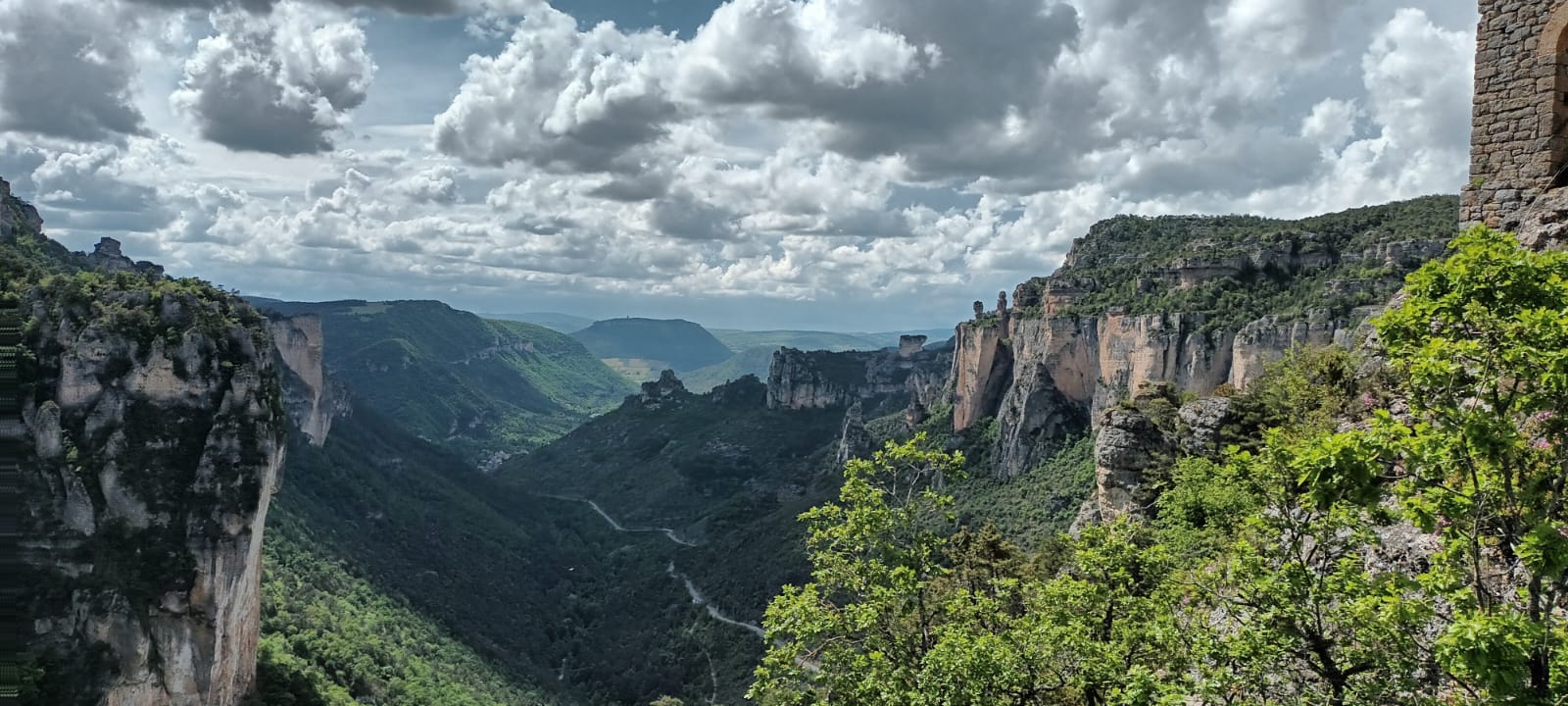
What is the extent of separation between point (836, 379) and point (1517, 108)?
14627 centimetres

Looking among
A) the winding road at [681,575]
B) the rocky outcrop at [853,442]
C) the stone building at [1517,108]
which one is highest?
the stone building at [1517,108]

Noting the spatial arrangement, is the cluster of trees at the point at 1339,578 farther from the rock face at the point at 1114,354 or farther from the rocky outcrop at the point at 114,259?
the rocky outcrop at the point at 114,259

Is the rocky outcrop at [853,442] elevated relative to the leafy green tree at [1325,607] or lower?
lower

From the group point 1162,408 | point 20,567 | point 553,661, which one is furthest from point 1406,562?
point 553,661

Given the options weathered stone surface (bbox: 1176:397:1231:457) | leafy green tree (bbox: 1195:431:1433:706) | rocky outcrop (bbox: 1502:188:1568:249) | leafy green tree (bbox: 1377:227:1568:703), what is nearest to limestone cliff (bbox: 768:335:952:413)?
weathered stone surface (bbox: 1176:397:1231:457)

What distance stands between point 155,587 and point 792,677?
39.6 meters

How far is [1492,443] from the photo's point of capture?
707 centimetres

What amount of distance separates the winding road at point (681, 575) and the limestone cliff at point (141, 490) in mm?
26902

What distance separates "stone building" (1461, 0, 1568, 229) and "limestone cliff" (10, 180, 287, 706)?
49.0 metres

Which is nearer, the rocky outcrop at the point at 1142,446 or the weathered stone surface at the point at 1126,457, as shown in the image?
the rocky outcrop at the point at 1142,446

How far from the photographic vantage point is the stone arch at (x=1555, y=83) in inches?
535

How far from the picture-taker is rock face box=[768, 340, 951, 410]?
156625mm

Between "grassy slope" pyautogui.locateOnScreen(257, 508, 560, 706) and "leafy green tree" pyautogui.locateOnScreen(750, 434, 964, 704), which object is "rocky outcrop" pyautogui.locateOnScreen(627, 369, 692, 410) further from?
"leafy green tree" pyautogui.locateOnScreen(750, 434, 964, 704)

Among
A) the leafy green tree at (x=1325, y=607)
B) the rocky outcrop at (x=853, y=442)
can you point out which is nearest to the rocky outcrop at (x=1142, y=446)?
the leafy green tree at (x=1325, y=607)
